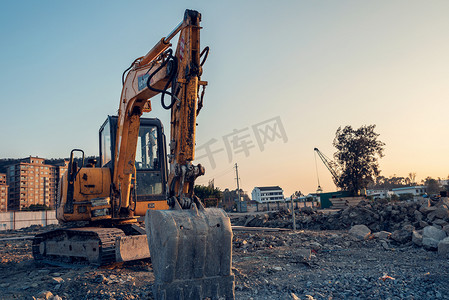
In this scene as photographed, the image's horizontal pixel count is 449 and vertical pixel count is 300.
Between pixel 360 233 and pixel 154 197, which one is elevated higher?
pixel 154 197

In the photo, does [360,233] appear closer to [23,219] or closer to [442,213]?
[442,213]

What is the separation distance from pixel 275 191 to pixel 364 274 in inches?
4635

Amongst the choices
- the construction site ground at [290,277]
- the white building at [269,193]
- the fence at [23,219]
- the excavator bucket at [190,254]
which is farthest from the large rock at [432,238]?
the white building at [269,193]

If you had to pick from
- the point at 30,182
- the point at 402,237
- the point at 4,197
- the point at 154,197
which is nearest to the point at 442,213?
the point at 402,237

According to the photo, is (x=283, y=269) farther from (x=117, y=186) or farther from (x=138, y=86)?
(x=138, y=86)

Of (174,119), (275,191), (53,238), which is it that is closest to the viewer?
(174,119)

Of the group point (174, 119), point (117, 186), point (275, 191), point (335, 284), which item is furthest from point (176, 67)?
point (275, 191)

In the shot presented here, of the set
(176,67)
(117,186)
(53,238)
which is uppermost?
(176,67)

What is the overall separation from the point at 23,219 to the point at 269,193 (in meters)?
97.7

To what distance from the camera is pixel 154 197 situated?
7.91m

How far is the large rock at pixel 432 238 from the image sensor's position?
354 inches

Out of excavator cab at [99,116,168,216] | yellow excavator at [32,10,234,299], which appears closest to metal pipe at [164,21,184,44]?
yellow excavator at [32,10,234,299]

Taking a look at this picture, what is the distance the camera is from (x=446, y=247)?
26.1 ft

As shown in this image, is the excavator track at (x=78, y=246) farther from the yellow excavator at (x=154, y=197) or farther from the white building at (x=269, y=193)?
the white building at (x=269, y=193)
